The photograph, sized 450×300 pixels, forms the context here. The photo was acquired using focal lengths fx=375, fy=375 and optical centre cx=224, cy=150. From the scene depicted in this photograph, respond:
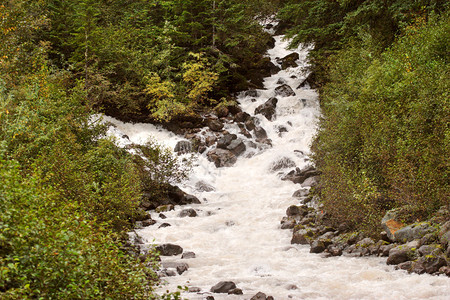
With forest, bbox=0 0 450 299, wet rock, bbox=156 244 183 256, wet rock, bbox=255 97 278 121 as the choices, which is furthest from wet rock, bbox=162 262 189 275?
wet rock, bbox=255 97 278 121

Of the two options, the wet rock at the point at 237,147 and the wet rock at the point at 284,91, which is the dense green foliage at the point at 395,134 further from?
the wet rock at the point at 284,91

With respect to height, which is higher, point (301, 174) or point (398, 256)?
point (301, 174)

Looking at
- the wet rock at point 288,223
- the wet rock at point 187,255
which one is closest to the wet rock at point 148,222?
the wet rock at point 187,255

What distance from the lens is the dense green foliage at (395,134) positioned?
12164 mm

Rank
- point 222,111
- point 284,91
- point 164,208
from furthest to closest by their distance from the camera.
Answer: point 284,91
point 222,111
point 164,208

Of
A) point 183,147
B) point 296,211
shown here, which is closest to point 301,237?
point 296,211

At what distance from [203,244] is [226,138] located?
13706mm

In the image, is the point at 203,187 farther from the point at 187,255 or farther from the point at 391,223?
the point at 391,223

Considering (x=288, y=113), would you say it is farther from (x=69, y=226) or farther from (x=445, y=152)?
(x=69, y=226)

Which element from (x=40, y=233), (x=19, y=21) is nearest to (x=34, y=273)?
(x=40, y=233)

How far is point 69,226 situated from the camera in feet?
22.8

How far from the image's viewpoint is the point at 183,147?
27.7 m

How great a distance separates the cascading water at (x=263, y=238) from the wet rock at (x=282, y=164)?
19 cm

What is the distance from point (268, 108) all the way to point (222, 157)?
700 centimetres
